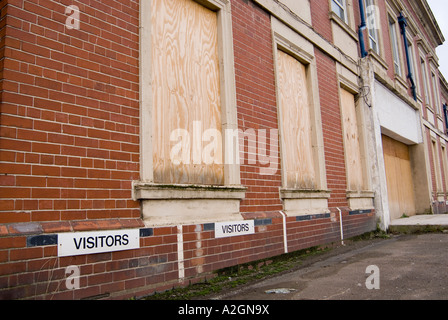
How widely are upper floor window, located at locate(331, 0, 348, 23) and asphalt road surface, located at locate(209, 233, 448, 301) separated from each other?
20.6ft

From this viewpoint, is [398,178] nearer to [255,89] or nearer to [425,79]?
[425,79]

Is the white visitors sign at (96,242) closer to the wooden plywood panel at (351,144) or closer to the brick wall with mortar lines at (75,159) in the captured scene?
the brick wall with mortar lines at (75,159)

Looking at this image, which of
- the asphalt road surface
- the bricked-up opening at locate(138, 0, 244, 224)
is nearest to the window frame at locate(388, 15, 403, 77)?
the asphalt road surface

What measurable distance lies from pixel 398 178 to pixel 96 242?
11975 mm

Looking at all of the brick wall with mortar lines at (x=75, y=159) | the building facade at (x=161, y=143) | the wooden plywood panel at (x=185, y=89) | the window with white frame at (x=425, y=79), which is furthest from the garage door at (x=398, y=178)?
the brick wall with mortar lines at (x=75, y=159)

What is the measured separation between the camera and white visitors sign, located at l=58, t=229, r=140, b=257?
3059mm

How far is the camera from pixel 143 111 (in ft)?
12.8

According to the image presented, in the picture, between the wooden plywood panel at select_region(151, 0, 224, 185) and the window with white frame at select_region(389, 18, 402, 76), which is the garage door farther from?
the wooden plywood panel at select_region(151, 0, 224, 185)

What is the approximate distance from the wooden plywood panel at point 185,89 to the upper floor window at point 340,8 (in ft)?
17.4

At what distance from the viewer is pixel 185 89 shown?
15.3ft

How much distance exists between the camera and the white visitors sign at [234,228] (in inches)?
180
